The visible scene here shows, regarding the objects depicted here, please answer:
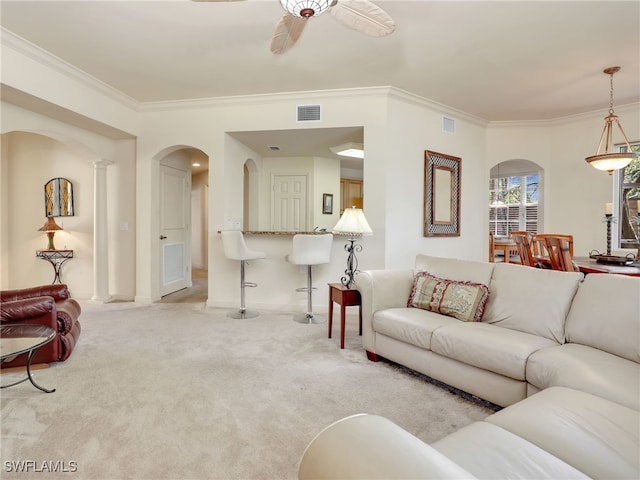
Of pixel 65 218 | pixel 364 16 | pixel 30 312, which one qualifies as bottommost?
pixel 30 312

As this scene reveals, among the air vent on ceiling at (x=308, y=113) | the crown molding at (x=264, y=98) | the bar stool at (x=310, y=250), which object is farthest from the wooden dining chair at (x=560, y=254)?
the air vent on ceiling at (x=308, y=113)

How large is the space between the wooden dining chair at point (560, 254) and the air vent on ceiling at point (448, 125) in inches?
89.0

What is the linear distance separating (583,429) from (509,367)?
743 mm

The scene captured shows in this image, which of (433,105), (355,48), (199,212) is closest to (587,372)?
(355,48)

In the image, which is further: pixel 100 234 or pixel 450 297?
pixel 100 234

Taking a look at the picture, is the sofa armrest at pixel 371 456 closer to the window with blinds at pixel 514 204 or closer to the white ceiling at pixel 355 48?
the white ceiling at pixel 355 48

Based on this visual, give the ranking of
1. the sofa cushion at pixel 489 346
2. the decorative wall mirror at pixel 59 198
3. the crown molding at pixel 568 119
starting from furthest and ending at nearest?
the decorative wall mirror at pixel 59 198 < the crown molding at pixel 568 119 < the sofa cushion at pixel 489 346

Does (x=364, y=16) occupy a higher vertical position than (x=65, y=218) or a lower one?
higher

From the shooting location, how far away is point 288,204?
6430 mm

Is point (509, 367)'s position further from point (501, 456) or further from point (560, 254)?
point (560, 254)

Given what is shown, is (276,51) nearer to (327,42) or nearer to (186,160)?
(327,42)

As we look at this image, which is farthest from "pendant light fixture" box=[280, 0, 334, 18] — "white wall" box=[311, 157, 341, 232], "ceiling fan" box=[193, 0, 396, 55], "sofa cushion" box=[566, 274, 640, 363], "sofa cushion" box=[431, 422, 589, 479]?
"white wall" box=[311, 157, 341, 232]

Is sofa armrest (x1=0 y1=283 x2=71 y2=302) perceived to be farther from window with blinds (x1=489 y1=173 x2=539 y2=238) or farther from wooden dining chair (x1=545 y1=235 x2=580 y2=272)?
window with blinds (x1=489 y1=173 x2=539 y2=238)

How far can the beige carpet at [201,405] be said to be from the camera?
1.59m
